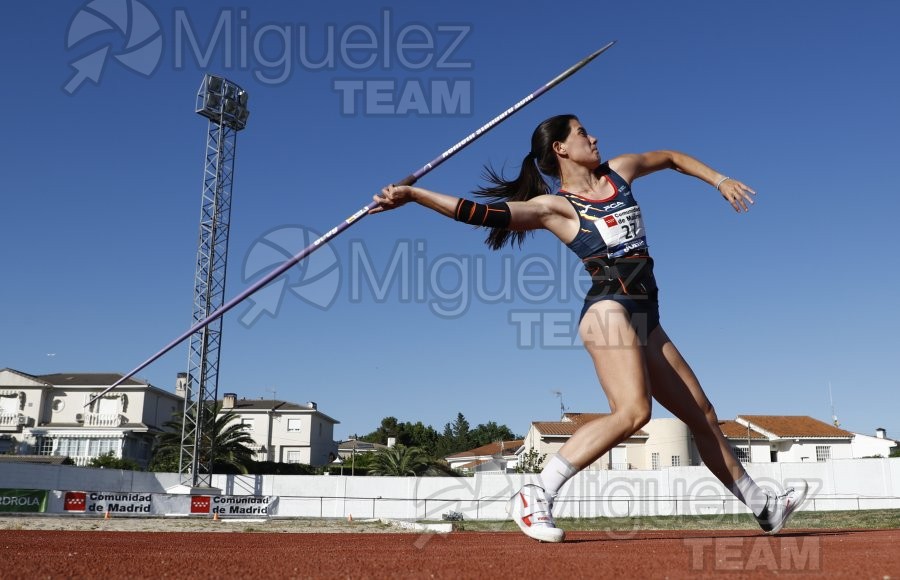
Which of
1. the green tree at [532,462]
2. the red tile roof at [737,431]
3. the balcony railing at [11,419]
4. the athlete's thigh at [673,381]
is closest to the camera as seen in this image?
the athlete's thigh at [673,381]

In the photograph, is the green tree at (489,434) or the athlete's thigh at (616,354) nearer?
the athlete's thigh at (616,354)

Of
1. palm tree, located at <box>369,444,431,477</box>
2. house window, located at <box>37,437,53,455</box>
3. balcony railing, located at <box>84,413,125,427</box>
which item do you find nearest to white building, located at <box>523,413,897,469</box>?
palm tree, located at <box>369,444,431,477</box>

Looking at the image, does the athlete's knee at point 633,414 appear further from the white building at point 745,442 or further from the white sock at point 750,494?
the white building at point 745,442

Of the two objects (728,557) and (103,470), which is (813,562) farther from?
(103,470)

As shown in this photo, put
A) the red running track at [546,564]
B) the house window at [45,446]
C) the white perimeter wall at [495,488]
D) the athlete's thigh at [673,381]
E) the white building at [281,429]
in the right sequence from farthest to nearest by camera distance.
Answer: the white building at [281,429] < the house window at [45,446] < the white perimeter wall at [495,488] < the athlete's thigh at [673,381] < the red running track at [546,564]

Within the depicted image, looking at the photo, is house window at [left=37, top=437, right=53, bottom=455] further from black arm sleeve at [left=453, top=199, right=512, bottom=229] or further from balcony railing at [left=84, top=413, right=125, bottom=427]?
black arm sleeve at [left=453, top=199, right=512, bottom=229]

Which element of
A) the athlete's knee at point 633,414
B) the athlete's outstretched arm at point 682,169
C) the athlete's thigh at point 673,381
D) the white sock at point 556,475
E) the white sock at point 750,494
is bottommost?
the white sock at point 750,494

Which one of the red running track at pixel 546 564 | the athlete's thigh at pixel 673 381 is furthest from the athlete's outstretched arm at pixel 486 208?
the red running track at pixel 546 564

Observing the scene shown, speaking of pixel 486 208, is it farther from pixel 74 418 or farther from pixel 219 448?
pixel 74 418

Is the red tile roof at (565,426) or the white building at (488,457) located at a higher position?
the red tile roof at (565,426)

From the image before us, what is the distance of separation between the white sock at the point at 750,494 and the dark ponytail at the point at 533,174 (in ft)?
6.62

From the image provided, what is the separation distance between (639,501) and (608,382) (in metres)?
31.9

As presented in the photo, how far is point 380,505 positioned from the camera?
33.0 m

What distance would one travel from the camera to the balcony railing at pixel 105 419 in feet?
169
